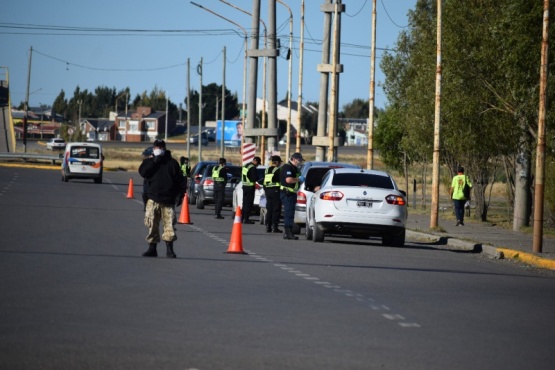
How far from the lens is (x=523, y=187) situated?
35.5 metres

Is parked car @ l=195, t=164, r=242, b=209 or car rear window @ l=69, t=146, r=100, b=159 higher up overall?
car rear window @ l=69, t=146, r=100, b=159

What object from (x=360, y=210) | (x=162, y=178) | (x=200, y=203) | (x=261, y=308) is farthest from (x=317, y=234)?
(x=200, y=203)

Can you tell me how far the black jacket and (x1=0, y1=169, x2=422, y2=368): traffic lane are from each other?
982 mm

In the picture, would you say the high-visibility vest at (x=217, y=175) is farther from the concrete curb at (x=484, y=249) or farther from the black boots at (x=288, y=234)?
the black boots at (x=288, y=234)

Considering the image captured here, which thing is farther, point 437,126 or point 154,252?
point 437,126

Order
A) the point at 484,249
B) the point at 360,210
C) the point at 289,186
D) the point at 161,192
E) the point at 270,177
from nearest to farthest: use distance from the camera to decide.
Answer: the point at 161,192
the point at 360,210
the point at 484,249
the point at 289,186
the point at 270,177

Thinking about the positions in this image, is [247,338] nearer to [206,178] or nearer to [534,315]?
[534,315]

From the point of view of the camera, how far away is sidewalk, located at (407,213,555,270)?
24.5 m

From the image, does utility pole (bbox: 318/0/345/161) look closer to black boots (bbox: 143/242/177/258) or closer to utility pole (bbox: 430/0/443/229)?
utility pole (bbox: 430/0/443/229)

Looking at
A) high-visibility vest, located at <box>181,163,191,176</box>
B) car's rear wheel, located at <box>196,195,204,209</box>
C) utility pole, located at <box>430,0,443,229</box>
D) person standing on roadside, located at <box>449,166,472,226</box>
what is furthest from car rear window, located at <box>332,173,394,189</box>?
high-visibility vest, located at <box>181,163,191,176</box>

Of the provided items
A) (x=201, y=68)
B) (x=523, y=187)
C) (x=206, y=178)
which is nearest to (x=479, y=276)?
(x=523, y=187)

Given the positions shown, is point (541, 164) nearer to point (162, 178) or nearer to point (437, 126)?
point (437, 126)

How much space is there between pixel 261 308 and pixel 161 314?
1291mm

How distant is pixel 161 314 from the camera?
1245 cm
